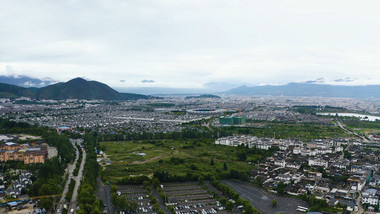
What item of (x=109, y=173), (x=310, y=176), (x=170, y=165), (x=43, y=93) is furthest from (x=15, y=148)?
(x=43, y=93)

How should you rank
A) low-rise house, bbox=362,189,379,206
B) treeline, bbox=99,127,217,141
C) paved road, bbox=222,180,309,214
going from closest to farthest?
paved road, bbox=222,180,309,214
low-rise house, bbox=362,189,379,206
treeline, bbox=99,127,217,141

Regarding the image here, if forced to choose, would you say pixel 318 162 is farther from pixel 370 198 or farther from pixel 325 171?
pixel 370 198

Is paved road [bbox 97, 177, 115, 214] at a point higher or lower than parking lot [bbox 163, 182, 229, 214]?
higher

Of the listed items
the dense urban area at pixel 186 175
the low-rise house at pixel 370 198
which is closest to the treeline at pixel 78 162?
the dense urban area at pixel 186 175

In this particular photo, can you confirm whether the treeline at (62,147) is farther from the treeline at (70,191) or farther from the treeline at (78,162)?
the treeline at (70,191)

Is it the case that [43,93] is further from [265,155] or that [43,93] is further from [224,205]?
[224,205]

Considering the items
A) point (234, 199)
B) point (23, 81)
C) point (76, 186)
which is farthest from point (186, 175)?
point (23, 81)

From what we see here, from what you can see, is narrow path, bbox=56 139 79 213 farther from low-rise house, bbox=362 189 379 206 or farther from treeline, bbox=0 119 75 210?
low-rise house, bbox=362 189 379 206

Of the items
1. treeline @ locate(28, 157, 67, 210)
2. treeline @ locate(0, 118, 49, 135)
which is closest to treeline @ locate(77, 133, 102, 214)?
treeline @ locate(28, 157, 67, 210)

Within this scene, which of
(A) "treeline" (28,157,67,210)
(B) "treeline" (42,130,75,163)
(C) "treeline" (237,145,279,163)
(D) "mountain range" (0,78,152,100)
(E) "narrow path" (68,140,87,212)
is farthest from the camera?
(D) "mountain range" (0,78,152,100)
